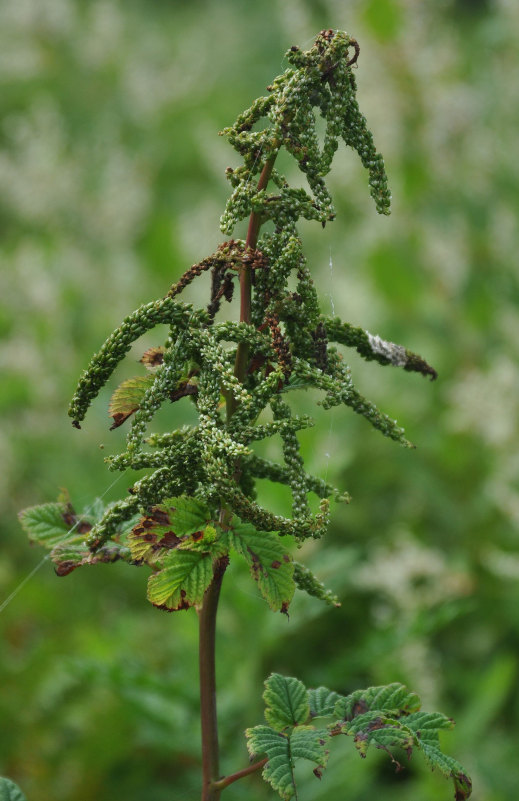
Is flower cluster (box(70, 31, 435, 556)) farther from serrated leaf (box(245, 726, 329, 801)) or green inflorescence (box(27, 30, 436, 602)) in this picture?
serrated leaf (box(245, 726, 329, 801))

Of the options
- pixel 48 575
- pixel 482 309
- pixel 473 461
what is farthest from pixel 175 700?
pixel 482 309

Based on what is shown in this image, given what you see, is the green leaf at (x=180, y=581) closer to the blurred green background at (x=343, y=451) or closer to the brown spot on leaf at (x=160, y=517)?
the brown spot on leaf at (x=160, y=517)

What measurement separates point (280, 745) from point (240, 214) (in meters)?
0.70

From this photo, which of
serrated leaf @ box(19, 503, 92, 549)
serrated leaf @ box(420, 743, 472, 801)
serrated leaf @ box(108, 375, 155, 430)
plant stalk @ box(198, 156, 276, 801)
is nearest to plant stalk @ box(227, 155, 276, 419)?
plant stalk @ box(198, 156, 276, 801)

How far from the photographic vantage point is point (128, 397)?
1.23 meters

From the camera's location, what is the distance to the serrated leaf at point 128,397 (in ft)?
4.00

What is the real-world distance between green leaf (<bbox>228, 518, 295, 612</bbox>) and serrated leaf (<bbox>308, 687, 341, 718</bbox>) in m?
0.20

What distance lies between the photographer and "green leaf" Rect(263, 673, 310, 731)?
47.6 inches

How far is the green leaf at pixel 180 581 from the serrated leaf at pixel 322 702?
0.29 meters

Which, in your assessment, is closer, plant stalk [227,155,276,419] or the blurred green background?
plant stalk [227,155,276,419]

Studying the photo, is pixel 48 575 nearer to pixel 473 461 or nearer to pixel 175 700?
pixel 175 700

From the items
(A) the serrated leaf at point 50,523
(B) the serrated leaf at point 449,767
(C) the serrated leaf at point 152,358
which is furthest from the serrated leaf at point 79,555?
(B) the serrated leaf at point 449,767

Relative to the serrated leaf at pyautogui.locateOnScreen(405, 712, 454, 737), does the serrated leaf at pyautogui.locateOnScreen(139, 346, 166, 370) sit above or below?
above

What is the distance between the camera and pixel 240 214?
3.71 feet
